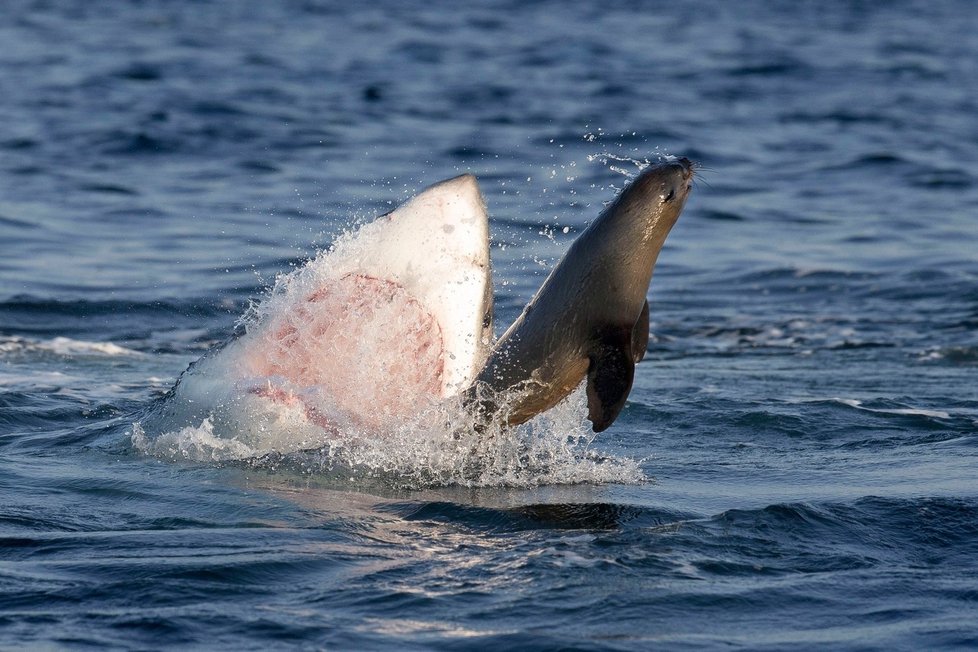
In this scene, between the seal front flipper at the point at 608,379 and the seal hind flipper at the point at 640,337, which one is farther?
the seal hind flipper at the point at 640,337

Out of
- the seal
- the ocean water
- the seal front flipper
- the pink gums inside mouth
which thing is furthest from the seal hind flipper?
the pink gums inside mouth

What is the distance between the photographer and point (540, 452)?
6277 mm

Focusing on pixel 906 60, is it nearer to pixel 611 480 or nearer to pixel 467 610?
pixel 611 480

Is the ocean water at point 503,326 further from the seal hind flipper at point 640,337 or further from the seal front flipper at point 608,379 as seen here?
the seal hind flipper at point 640,337

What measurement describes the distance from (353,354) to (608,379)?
37.4 inches

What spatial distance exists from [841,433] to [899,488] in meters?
1.39

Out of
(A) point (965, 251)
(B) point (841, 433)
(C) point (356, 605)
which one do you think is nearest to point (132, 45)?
(A) point (965, 251)

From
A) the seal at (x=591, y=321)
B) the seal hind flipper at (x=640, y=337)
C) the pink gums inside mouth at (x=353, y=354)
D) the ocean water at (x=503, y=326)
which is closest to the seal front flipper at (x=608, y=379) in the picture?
the seal at (x=591, y=321)

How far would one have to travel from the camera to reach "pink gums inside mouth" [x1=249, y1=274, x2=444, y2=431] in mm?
5570

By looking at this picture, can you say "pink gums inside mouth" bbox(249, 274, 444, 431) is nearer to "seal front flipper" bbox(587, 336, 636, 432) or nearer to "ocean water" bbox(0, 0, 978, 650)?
"ocean water" bbox(0, 0, 978, 650)

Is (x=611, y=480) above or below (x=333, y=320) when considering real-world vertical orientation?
below

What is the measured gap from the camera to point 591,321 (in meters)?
5.57

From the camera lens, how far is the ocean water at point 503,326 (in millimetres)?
4336

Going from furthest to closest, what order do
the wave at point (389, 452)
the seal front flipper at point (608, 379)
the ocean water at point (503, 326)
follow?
the wave at point (389, 452)
the seal front flipper at point (608, 379)
the ocean water at point (503, 326)
